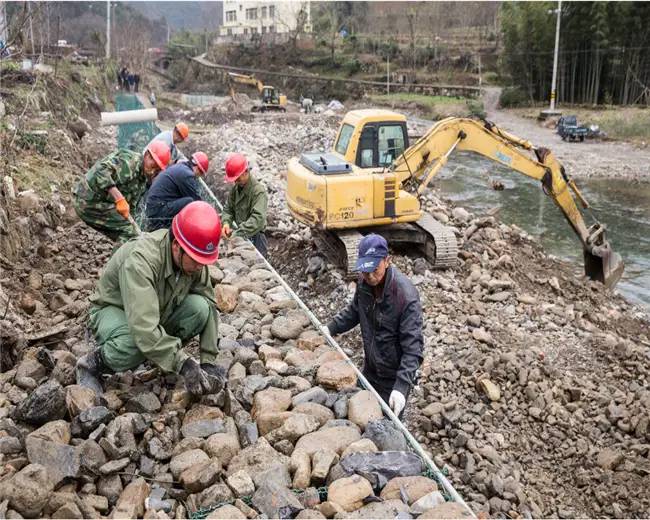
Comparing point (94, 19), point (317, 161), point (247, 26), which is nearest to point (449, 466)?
point (317, 161)

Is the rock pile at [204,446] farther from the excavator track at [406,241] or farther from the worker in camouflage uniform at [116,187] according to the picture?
the excavator track at [406,241]

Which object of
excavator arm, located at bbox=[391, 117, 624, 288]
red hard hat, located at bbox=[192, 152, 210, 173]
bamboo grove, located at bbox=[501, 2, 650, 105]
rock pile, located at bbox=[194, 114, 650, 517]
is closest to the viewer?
rock pile, located at bbox=[194, 114, 650, 517]

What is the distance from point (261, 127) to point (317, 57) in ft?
113

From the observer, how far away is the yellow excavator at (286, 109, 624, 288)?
7.84 m

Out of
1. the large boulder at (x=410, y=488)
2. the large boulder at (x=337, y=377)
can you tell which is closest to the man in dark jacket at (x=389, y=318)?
the large boulder at (x=337, y=377)

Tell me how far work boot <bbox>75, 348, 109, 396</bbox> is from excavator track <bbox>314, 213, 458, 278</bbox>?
14.1ft

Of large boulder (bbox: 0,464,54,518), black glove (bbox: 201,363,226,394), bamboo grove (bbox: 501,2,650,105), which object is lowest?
large boulder (bbox: 0,464,54,518)

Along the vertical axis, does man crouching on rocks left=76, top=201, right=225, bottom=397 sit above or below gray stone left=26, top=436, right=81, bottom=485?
above

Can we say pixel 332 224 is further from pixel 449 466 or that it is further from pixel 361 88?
pixel 361 88

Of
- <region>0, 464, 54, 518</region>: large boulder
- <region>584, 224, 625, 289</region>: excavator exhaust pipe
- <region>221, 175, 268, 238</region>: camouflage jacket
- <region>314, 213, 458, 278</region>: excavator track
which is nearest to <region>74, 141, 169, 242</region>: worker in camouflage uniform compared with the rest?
<region>221, 175, 268, 238</region>: camouflage jacket

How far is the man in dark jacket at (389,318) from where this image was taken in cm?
391

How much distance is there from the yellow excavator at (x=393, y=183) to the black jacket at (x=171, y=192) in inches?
77.3

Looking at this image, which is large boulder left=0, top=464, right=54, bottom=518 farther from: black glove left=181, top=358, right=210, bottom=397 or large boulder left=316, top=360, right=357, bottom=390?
large boulder left=316, top=360, right=357, bottom=390

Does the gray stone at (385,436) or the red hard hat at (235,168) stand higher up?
the red hard hat at (235,168)
